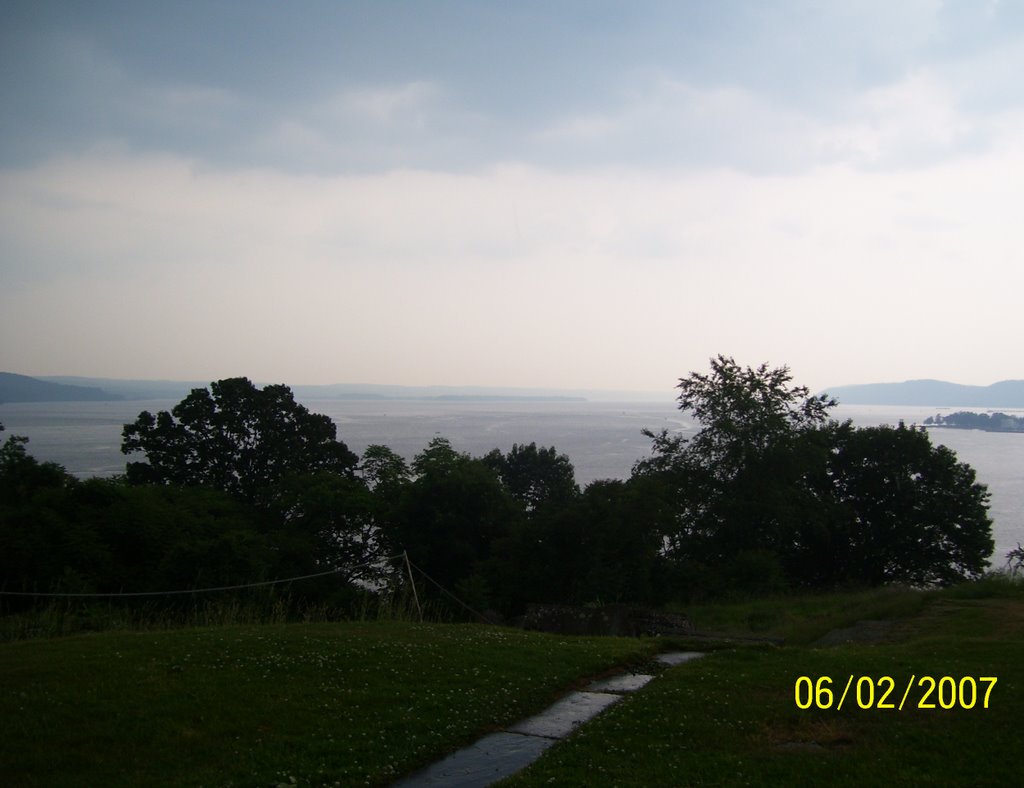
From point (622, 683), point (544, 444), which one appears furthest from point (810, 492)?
point (544, 444)

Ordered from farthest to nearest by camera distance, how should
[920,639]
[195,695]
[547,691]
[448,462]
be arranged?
[448,462]
[920,639]
[547,691]
[195,695]

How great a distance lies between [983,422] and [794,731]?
482 ft

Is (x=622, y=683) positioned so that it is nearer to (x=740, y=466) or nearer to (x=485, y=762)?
(x=485, y=762)

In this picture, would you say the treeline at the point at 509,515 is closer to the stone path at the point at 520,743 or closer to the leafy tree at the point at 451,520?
the leafy tree at the point at 451,520

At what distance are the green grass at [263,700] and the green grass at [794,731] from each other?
130cm

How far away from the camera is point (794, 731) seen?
24.8 feet

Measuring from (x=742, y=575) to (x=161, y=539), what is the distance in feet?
65.2

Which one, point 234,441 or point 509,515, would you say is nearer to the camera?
point 509,515

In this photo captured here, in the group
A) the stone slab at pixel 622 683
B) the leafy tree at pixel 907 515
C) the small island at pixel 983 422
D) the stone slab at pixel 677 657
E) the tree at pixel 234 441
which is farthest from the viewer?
the small island at pixel 983 422

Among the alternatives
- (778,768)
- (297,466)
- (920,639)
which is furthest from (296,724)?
(297,466)

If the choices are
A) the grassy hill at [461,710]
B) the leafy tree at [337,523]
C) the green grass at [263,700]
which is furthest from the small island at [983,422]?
the green grass at [263,700]

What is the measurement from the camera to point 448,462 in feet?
116

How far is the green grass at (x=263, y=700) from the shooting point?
6.72 metres

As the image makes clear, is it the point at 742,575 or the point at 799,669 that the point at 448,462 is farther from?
the point at 799,669
